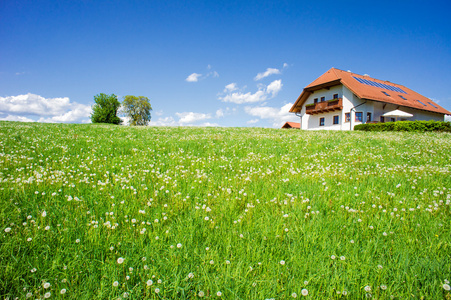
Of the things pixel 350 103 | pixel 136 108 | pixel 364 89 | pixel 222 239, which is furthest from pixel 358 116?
pixel 136 108

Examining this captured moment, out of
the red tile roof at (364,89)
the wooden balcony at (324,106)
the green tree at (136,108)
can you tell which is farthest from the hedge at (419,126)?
the green tree at (136,108)

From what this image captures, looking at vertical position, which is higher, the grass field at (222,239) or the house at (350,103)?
the house at (350,103)

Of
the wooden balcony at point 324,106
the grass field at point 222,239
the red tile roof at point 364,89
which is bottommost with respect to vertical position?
the grass field at point 222,239

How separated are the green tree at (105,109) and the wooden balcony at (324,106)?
59.0 meters

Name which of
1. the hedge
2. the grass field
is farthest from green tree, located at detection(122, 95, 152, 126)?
the grass field

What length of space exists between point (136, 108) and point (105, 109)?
375 inches

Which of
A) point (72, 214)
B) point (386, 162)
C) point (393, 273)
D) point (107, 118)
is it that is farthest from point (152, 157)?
point (107, 118)

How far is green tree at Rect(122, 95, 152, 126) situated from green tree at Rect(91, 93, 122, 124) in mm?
3370

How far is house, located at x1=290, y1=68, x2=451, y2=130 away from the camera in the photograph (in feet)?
110

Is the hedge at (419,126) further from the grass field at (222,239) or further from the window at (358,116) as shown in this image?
the grass field at (222,239)

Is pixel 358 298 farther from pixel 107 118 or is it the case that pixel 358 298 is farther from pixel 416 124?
pixel 107 118

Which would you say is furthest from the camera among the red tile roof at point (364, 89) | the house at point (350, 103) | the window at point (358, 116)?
the window at point (358, 116)

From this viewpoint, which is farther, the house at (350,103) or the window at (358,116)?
the window at (358,116)

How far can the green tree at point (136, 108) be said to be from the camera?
7369 cm
